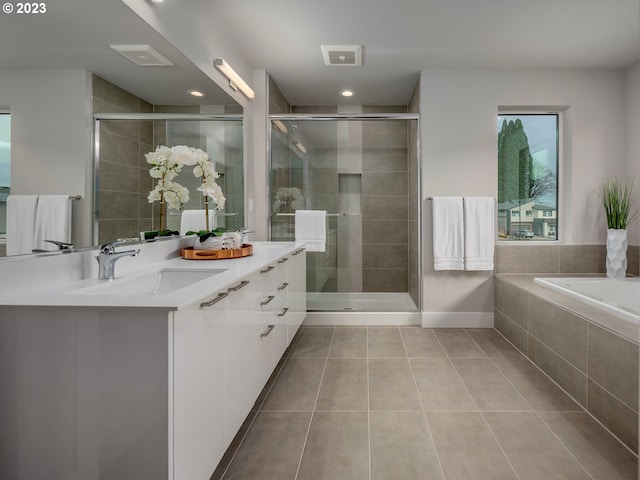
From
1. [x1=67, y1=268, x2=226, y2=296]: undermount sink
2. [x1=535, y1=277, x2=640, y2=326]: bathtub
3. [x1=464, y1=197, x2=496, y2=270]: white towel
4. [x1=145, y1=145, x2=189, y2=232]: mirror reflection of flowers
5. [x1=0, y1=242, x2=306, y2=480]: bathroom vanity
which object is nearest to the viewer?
[x1=0, y1=242, x2=306, y2=480]: bathroom vanity

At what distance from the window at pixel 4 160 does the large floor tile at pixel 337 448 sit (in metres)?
1.37

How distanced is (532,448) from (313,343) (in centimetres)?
171

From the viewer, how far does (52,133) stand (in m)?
1.21

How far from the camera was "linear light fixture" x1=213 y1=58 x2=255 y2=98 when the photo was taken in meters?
2.50

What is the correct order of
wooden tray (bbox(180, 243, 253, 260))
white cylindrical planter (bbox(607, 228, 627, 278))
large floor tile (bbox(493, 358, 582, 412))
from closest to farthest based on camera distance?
large floor tile (bbox(493, 358, 582, 412)) < wooden tray (bbox(180, 243, 253, 260)) < white cylindrical planter (bbox(607, 228, 627, 278))

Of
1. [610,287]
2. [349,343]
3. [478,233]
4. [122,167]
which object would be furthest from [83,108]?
[610,287]

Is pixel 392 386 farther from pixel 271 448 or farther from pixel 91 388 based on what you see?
pixel 91 388

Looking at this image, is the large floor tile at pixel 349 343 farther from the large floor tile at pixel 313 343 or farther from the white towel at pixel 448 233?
the white towel at pixel 448 233

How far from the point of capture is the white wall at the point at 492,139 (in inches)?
132

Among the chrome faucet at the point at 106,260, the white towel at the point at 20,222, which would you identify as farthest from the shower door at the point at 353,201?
the white towel at the point at 20,222

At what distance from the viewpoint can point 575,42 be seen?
2.85m

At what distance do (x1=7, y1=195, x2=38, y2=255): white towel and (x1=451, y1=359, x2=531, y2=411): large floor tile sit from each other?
6.96 ft

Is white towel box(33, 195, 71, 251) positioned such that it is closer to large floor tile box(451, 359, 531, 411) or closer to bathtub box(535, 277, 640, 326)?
large floor tile box(451, 359, 531, 411)

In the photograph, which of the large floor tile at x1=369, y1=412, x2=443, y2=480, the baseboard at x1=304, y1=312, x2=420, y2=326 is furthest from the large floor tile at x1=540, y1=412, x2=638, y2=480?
the baseboard at x1=304, y1=312, x2=420, y2=326
